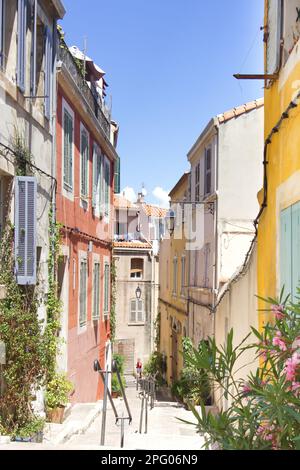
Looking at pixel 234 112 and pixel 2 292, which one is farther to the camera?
pixel 234 112

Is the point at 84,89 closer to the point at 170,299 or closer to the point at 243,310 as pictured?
the point at 243,310

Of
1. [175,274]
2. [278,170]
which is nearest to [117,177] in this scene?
[175,274]

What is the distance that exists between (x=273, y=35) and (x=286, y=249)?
3086mm

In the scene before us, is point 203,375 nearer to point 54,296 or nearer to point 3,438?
point 3,438

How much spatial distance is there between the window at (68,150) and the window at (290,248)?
23.5 ft

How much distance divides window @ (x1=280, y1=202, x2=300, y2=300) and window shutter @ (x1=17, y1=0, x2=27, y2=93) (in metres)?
4.62

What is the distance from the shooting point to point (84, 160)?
1616 centimetres

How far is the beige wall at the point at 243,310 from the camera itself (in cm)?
983

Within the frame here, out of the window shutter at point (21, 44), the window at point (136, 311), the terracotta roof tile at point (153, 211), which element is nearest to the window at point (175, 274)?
the window at point (136, 311)

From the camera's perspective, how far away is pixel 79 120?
1539cm

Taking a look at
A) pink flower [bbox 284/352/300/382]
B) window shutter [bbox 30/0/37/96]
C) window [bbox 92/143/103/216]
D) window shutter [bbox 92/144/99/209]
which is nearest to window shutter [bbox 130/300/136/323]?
window [bbox 92/143/103/216]

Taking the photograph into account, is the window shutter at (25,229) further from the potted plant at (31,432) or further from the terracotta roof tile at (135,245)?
the terracotta roof tile at (135,245)

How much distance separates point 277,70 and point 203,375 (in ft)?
15.2

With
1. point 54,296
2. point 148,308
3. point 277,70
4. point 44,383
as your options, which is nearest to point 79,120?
→ point 54,296
